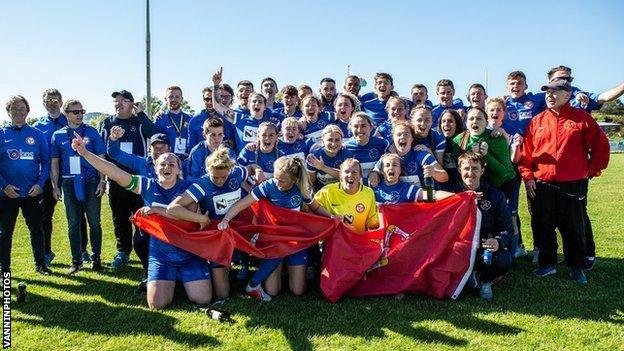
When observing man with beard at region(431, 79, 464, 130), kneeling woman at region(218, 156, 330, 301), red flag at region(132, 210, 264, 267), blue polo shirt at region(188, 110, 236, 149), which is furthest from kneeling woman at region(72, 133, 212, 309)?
man with beard at region(431, 79, 464, 130)

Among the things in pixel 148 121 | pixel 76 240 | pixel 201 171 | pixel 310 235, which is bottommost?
pixel 76 240

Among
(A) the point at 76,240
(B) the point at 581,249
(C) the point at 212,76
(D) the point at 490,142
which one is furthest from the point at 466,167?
(A) the point at 76,240

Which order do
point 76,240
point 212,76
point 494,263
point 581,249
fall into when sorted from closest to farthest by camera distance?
point 494,263 < point 581,249 < point 76,240 < point 212,76

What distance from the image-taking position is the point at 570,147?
601 centimetres

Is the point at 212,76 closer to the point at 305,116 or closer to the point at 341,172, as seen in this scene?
the point at 305,116

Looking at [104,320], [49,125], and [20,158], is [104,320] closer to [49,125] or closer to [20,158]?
[20,158]

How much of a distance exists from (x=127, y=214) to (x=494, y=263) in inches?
200

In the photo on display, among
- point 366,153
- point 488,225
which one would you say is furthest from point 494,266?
point 366,153

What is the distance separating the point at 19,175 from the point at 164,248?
7.98 feet

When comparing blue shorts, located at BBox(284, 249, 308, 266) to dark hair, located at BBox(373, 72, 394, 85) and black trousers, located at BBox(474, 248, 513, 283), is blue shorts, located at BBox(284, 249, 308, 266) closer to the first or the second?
black trousers, located at BBox(474, 248, 513, 283)

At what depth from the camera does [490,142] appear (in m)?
6.32

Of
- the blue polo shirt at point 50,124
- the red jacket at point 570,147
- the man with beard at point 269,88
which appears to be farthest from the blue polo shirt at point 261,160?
the red jacket at point 570,147

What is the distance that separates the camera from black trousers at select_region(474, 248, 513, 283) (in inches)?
219

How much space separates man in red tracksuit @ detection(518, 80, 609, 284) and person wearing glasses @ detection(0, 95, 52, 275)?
641cm
